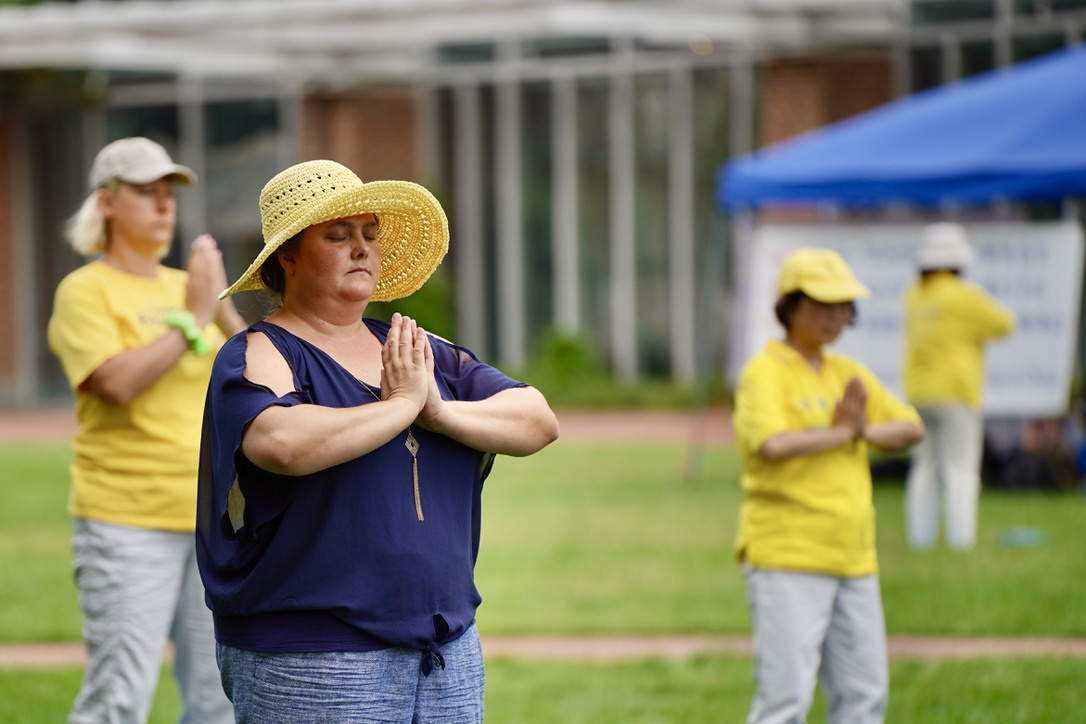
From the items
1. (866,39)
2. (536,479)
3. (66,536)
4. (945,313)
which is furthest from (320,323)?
(866,39)

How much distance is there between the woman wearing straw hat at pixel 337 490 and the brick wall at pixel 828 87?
57.4 ft

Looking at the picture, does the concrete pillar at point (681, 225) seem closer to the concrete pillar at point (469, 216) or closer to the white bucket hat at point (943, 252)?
the concrete pillar at point (469, 216)

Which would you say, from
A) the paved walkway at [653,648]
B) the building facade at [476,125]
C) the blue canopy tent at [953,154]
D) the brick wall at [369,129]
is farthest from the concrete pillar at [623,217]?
the paved walkway at [653,648]

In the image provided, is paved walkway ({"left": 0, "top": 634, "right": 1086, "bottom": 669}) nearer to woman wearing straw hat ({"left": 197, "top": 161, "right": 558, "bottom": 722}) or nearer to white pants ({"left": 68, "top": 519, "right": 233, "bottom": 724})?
white pants ({"left": 68, "top": 519, "right": 233, "bottom": 724})

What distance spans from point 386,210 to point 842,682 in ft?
7.48

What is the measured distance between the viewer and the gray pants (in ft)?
13.8

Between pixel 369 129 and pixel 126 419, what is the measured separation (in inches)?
740

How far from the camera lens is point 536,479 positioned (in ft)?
43.9

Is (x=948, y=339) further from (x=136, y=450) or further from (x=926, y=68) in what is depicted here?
(x=926, y=68)

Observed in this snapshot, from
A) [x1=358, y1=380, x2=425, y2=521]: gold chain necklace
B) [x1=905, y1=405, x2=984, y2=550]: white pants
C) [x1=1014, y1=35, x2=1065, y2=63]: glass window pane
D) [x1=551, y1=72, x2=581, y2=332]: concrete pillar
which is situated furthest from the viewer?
[x1=551, y1=72, x2=581, y2=332]: concrete pillar

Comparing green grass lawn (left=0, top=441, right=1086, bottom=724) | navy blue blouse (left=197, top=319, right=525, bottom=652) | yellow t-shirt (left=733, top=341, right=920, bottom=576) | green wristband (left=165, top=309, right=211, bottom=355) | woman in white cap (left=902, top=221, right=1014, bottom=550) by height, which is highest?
green wristband (left=165, top=309, right=211, bottom=355)

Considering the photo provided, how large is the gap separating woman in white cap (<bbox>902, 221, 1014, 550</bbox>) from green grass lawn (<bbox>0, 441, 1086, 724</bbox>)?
304mm

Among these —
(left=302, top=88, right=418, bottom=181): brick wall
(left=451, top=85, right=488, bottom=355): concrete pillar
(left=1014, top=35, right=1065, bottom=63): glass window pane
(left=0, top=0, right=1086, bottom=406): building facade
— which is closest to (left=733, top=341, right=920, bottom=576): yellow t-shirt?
(left=1014, top=35, right=1065, bottom=63): glass window pane

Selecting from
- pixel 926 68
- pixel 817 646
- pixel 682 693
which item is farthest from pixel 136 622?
pixel 926 68
